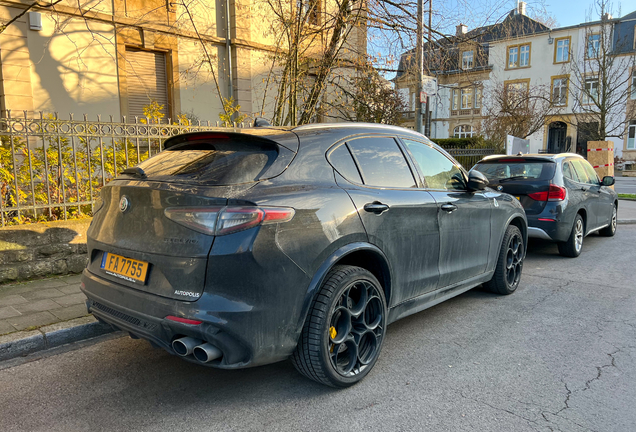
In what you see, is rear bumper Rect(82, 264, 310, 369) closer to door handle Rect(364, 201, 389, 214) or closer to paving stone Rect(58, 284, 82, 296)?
door handle Rect(364, 201, 389, 214)

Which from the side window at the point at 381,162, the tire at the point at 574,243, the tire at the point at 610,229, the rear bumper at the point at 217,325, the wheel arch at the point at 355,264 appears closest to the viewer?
the rear bumper at the point at 217,325

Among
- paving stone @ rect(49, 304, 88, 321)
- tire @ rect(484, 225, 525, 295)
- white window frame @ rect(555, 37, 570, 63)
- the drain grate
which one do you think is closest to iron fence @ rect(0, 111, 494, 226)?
paving stone @ rect(49, 304, 88, 321)

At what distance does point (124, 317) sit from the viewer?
2842mm

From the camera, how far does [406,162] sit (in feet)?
12.7

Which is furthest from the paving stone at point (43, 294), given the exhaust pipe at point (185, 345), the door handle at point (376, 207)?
the door handle at point (376, 207)

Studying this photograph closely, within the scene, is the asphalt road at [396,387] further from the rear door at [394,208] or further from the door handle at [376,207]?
the door handle at [376,207]

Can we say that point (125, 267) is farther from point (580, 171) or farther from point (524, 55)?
point (524, 55)

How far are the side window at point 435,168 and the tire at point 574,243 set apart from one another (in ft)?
12.1

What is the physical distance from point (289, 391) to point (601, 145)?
15754mm

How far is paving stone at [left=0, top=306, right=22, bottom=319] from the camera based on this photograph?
Result: 4180 millimetres

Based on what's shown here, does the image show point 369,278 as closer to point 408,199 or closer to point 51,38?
point 408,199

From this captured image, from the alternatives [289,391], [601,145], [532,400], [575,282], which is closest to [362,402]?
[289,391]

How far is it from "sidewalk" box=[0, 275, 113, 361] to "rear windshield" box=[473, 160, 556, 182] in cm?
589

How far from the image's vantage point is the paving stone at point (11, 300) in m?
4.53
